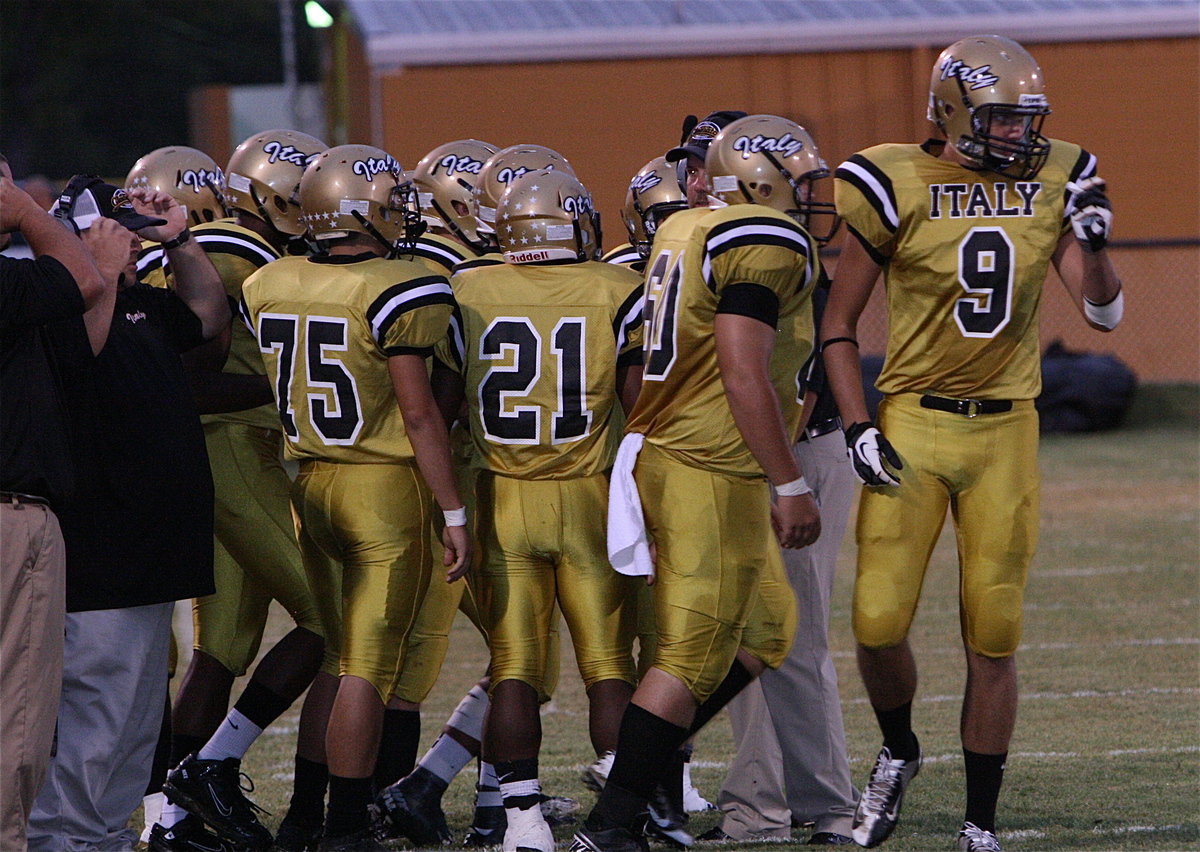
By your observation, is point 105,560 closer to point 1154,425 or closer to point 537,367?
point 537,367

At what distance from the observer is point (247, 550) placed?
465 cm

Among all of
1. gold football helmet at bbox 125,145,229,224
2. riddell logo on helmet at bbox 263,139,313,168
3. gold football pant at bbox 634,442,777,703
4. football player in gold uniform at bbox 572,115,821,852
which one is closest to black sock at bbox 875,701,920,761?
football player in gold uniform at bbox 572,115,821,852

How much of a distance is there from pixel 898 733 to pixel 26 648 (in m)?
2.12

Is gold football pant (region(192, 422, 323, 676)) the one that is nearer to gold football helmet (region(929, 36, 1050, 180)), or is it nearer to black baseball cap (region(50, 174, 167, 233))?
black baseball cap (region(50, 174, 167, 233))

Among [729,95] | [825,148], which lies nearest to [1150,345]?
[825,148]

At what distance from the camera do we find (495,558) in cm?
427

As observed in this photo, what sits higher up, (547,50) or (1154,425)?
(547,50)

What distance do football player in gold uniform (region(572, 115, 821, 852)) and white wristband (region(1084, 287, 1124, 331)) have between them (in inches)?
28.8

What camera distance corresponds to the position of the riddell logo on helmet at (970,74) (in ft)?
13.7

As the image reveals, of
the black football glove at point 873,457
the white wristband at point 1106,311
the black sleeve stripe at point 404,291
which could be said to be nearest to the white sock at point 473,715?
the black sleeve stripe at point 404,291

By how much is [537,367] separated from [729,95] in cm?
1226

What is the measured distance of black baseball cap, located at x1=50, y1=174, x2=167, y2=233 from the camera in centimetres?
416

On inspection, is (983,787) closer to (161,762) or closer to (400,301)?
(400,301)

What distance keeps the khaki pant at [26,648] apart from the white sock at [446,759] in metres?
1.34
